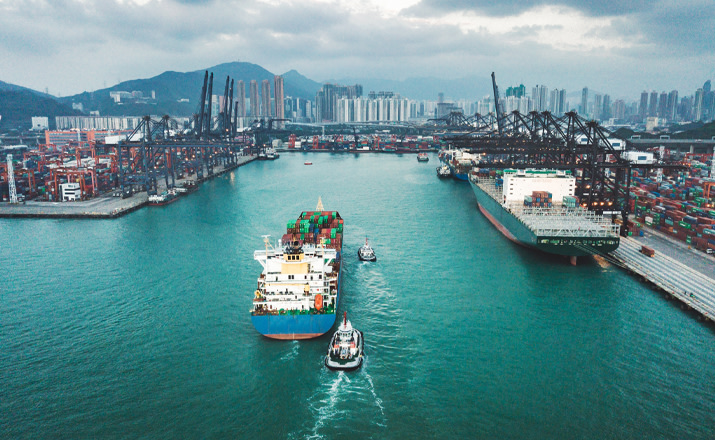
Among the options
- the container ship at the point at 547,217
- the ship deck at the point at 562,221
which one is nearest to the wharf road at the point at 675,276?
the container ship at the point at 547,217

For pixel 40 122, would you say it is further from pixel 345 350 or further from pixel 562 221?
pixel 345 350

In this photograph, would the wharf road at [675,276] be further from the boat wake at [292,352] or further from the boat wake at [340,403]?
the boat wake at [292,352]

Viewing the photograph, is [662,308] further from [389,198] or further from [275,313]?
[389,198]

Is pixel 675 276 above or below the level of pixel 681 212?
below

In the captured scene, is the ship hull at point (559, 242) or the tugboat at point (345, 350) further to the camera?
the ship hull at point (559, 242)

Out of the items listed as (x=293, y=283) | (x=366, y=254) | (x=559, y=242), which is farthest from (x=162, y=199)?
(x=559, y=242)

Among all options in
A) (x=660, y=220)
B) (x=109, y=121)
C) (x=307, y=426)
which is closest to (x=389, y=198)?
(x=660, y=220)
